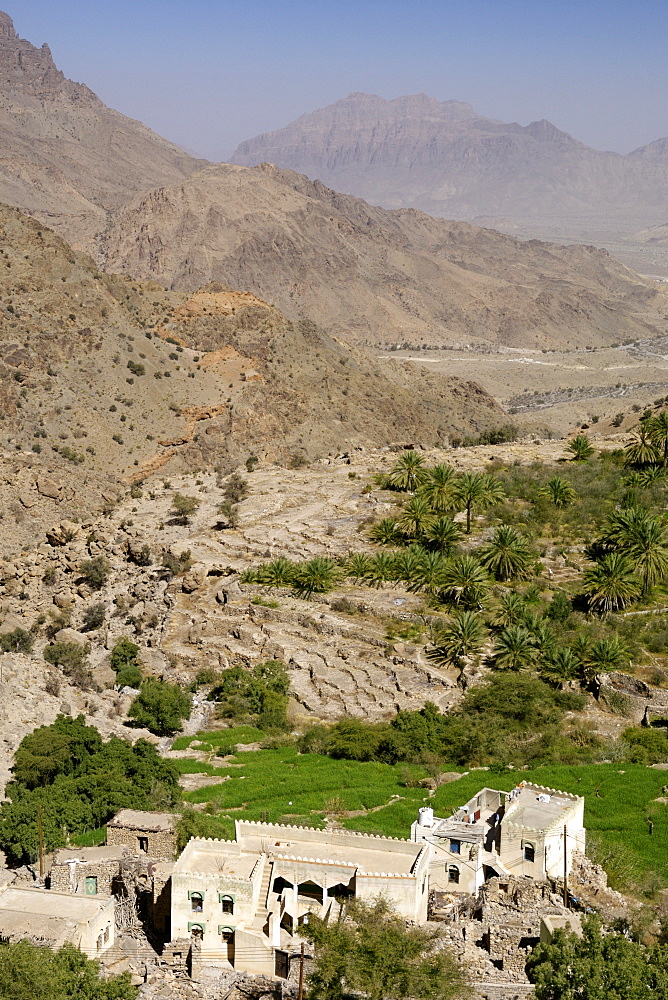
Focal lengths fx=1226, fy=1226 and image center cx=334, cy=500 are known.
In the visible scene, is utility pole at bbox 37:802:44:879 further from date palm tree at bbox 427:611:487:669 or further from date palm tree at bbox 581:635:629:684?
date palm tree at bbox 581:635:629:684

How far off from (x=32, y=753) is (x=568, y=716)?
736 inches

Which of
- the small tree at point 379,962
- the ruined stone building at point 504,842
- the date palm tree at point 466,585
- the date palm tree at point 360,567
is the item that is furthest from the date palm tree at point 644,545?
the small tree at point 379,962

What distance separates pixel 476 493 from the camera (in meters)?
61.6

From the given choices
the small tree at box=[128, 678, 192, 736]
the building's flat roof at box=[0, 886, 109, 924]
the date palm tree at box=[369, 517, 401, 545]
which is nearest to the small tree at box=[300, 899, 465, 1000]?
the building's flat roof at box=[0, 886, 109, 924]

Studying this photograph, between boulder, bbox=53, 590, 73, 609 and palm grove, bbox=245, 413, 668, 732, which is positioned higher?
palm grove, bbox=245, 413, 668, 732

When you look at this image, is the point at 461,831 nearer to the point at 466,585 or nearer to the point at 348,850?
the point at 348,850

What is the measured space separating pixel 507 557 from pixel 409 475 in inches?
623

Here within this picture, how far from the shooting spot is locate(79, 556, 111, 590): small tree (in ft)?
209

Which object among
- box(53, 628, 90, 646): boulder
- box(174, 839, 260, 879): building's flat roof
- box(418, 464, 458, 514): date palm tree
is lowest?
box(53, 628, 90, 646): boulder

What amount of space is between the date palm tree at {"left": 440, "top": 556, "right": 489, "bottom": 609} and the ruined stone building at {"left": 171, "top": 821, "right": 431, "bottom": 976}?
29.0 meters

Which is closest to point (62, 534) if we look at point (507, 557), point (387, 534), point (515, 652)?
point (387, 534)

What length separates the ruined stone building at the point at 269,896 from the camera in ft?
77.4

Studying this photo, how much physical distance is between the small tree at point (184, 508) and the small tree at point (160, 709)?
27.4m

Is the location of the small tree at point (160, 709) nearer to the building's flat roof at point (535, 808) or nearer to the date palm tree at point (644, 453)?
the building's flat roof at point (535, 808)
